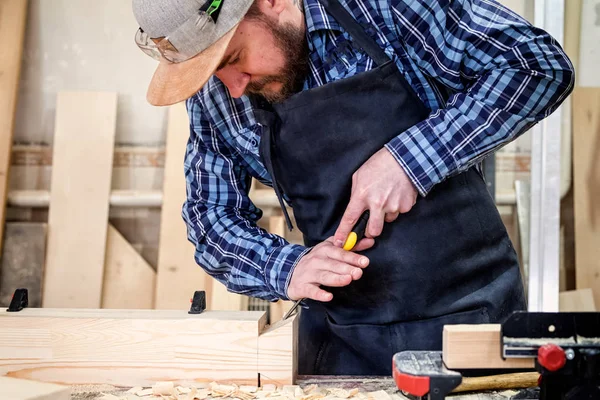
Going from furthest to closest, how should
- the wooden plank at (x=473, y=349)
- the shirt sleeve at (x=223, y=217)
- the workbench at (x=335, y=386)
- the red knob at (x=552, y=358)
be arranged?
the shirt sleeve at (x=223, y=217) < the workbench at (x=335, y=386) < the wooden plank at (x=473, y=349) < the red knob at (x=552, y=358)

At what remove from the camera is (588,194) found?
335 centimetres

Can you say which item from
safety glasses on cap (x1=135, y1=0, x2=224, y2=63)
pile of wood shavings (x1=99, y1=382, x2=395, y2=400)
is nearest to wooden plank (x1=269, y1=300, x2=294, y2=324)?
pile of wood shavings (x1=99, y1=382, x2=395, y2=400)

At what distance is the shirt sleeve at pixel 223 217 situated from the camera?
203cm

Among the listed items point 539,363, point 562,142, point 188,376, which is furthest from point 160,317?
point 562,142

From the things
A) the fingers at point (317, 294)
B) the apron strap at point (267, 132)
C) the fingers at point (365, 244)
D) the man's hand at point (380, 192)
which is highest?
the apron strap at point (267, 132)

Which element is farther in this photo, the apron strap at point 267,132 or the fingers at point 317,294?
the apron strap at point 267,132

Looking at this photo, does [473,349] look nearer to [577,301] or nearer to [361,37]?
[361,37]

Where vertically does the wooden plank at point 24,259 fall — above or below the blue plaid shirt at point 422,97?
below

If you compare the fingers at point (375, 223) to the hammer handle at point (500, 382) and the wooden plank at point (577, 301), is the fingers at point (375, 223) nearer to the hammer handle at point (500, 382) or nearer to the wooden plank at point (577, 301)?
the hammer handle at point (500, 382)

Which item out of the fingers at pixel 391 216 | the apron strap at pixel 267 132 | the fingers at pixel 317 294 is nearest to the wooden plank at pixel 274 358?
the fingers at pixel 317 294

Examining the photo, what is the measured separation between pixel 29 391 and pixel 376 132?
108cm

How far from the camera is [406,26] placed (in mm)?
1757

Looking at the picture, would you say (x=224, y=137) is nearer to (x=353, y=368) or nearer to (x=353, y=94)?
(x=353, y=94)

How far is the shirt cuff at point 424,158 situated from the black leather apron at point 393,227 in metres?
0.13
